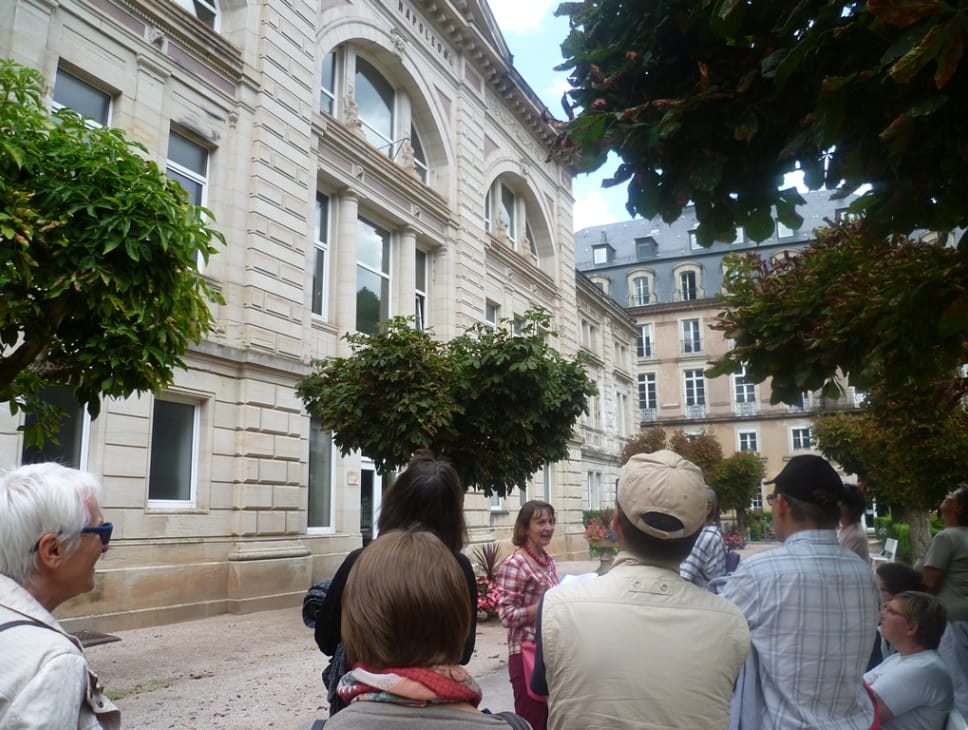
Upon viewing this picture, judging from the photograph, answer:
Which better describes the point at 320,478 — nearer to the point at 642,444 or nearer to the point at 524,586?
the point at 524,586

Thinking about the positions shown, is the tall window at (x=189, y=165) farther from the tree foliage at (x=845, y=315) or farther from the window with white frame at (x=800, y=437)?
the window with white frame at (x=800, y=437)

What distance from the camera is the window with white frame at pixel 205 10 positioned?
43.8 feet

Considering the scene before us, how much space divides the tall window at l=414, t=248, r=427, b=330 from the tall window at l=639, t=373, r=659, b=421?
39120 mm

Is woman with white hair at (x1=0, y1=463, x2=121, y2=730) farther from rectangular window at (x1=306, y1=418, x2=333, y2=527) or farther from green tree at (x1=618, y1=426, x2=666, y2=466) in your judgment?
green tree at (x1=618, y1=426, x2=666, y2=466)

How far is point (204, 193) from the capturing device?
515 inches

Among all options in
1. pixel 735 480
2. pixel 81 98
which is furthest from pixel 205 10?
pixel 735 480

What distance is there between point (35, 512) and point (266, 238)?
39.5 feet

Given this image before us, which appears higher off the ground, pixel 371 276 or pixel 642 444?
pixel 371 276

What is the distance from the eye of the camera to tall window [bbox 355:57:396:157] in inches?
728

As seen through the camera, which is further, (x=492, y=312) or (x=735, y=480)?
(x=735, y=480)

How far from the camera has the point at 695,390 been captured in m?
55.5

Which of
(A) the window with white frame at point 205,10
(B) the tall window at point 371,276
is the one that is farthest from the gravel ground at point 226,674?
(A) the window with white frame at point 205,10

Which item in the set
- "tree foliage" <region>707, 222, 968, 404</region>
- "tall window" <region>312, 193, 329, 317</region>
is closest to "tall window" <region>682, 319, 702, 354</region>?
"tall window" <region>312, 193, 329, 317</region>

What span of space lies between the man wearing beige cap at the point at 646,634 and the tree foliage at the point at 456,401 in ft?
24.9
